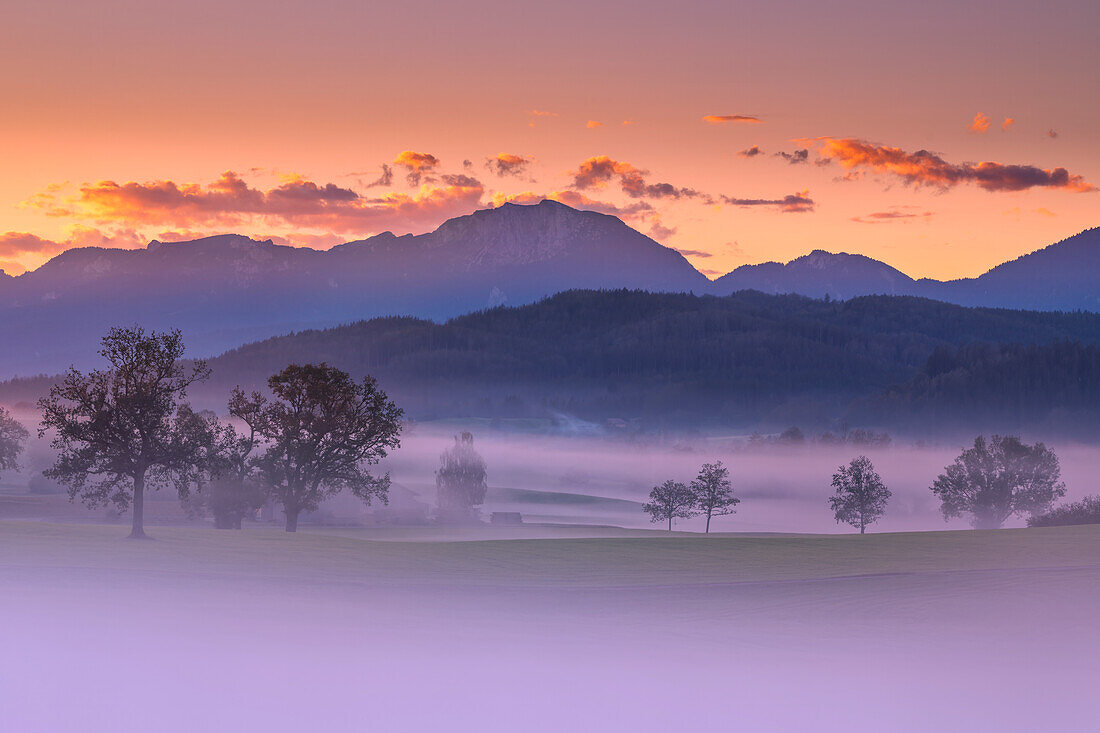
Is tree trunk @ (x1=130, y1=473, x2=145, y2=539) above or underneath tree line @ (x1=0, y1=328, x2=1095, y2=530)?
underneath

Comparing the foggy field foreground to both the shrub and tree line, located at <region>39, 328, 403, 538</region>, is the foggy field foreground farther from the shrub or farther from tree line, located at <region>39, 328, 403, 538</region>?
the shrub

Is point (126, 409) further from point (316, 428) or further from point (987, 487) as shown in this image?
point (987, 487)

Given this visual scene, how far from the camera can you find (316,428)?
2751 inches

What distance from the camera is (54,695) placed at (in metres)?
17.1

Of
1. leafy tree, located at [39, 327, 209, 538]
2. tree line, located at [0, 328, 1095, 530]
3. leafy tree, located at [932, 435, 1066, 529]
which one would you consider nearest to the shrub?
tree line, located at [0, 328, 1095, 530]

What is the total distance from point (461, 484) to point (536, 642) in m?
132

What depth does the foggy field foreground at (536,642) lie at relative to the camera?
17.4m

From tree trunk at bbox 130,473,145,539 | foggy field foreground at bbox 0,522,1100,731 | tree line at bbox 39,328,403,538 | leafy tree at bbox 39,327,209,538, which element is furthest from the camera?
tree line at bbox 39,328,403,538

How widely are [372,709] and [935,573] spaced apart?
26.8 meters

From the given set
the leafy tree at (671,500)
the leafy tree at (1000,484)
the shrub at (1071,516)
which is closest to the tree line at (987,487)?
the leafy tree at (1000,484)

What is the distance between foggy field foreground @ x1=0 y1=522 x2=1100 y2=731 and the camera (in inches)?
685

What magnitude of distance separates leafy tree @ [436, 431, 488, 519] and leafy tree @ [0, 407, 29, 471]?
52497mm

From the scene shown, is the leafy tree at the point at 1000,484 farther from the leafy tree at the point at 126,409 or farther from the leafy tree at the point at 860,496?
the leafy tree at the point at 126,409

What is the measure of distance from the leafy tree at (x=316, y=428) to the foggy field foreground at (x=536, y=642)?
24915 mm
